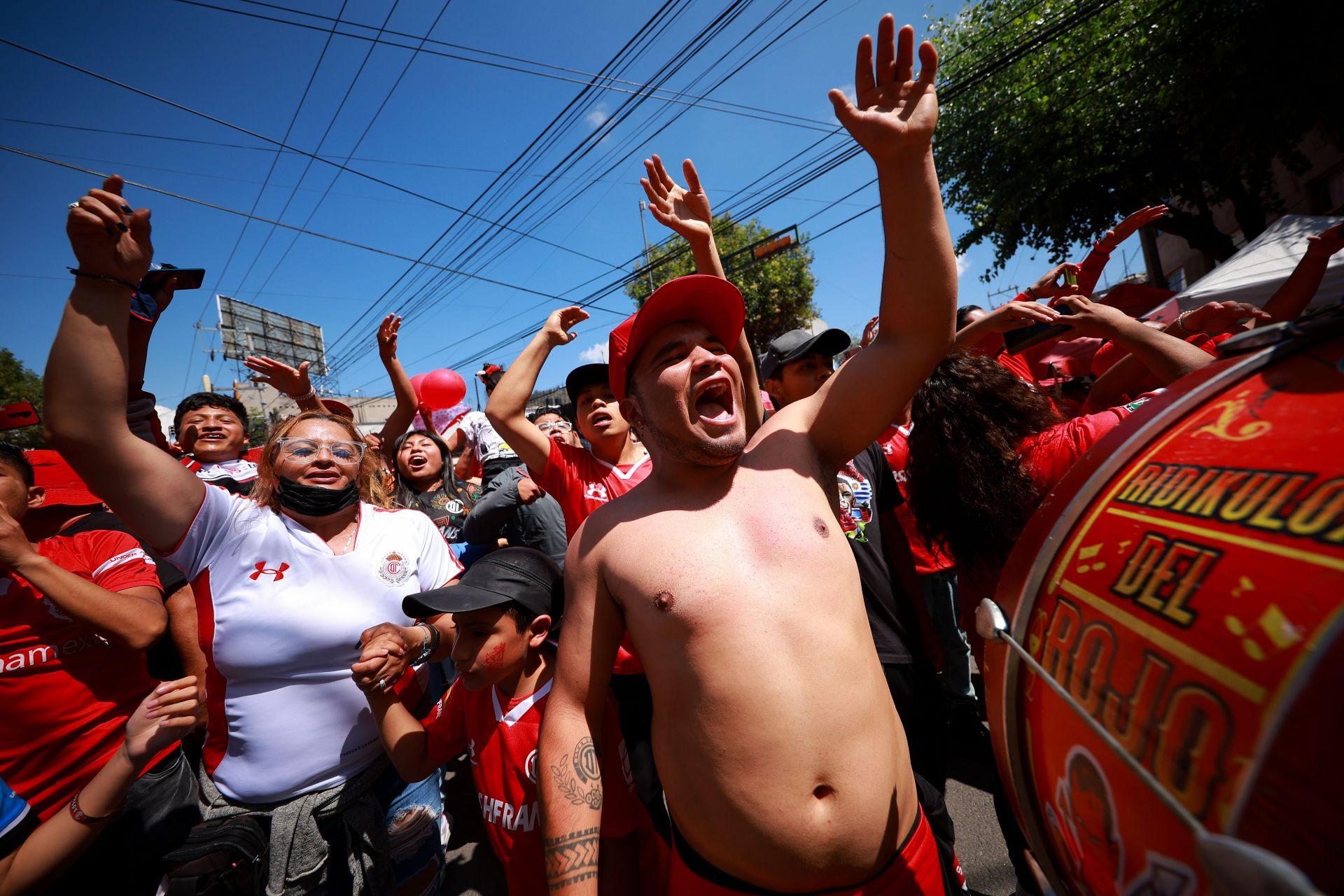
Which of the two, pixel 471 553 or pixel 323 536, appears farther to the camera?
pixel 471 553

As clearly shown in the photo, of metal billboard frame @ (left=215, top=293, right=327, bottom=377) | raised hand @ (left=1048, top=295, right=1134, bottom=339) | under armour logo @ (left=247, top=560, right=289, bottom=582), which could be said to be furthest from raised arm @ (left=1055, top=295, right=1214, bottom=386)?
metal billboard frame @ (left=215, top=293, right=327, bottom=377)

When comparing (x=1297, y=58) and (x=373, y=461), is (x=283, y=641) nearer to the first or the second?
(x=373, y=461)

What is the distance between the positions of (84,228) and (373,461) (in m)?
1.64

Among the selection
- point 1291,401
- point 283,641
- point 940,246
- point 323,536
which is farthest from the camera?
point 323,536

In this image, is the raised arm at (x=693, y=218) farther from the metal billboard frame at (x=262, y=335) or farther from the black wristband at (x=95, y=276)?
the metal billboard frame at (x=262, y=335)

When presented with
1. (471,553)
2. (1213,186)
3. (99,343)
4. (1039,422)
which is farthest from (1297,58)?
(99,343)

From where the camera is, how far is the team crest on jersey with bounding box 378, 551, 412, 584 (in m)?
2.09

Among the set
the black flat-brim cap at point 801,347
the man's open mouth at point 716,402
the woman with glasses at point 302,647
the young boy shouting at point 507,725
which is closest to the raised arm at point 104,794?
the woman with glasses at point 302,647

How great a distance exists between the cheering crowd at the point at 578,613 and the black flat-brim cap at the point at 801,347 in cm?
67

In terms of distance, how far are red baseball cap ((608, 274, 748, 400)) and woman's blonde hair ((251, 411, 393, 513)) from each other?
1.32m

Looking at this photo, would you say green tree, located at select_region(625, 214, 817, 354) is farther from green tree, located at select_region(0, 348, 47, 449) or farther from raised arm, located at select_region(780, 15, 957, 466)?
green tree, located at select_region(0, 348, 47, 449)

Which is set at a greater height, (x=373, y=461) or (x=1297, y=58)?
(x=1297, y=58)

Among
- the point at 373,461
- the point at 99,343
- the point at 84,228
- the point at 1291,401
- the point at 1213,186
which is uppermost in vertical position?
the point at 1213,186

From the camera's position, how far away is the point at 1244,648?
0.60 meters
